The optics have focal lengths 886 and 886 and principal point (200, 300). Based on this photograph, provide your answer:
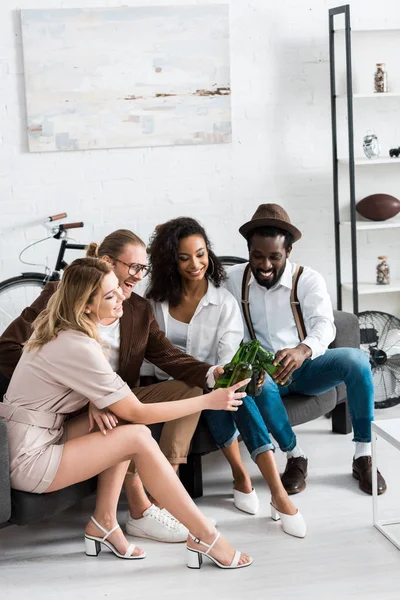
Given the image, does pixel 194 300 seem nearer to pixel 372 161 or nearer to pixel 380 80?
pixel 372 161

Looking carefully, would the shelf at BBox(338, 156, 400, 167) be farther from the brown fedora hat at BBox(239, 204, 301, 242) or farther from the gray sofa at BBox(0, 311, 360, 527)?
the brown fedora hat at BBox(239, 204, 301, 242)

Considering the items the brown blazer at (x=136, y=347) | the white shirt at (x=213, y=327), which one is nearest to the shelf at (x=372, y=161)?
the white shirt at (x=213, y=327)

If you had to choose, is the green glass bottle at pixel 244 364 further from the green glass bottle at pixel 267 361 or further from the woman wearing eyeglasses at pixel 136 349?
the woman wearing eyeglasses at pixel 136 349

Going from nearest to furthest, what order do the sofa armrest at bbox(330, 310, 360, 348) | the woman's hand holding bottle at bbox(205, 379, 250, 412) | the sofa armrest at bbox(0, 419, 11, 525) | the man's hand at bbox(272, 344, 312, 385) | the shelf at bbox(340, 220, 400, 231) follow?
the sofa armrest at bbox(0, 419, 11, 525), the woman's hand holding bottle at bbox(205, 379, 250, 412), the man's hand at bbox(272, 344, 312, 385), the sofa armrest at bbox(330, 310, 360, 348), the shelf at bbox(340, 220, 400, 231)

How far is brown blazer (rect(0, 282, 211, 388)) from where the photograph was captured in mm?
2920

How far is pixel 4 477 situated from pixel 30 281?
6.62 ft

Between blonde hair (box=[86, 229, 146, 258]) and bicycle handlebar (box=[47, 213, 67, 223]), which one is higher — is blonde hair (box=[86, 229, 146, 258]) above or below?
below

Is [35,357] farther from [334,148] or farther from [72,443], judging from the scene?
[334,148]

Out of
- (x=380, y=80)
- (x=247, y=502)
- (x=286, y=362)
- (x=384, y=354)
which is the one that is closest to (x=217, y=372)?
(x=286, y=362)

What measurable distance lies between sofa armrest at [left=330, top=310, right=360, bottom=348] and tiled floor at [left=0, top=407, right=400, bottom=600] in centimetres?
58

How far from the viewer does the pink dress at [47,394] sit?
2441 millimetres

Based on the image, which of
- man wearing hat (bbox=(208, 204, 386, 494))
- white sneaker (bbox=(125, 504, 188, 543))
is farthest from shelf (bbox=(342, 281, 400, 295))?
white sneaker (bbox=(125, 504, 188, 543))

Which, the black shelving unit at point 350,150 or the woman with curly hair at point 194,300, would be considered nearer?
the woman with curly hair at point 194,300

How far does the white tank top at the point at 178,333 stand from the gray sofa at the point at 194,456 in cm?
30
